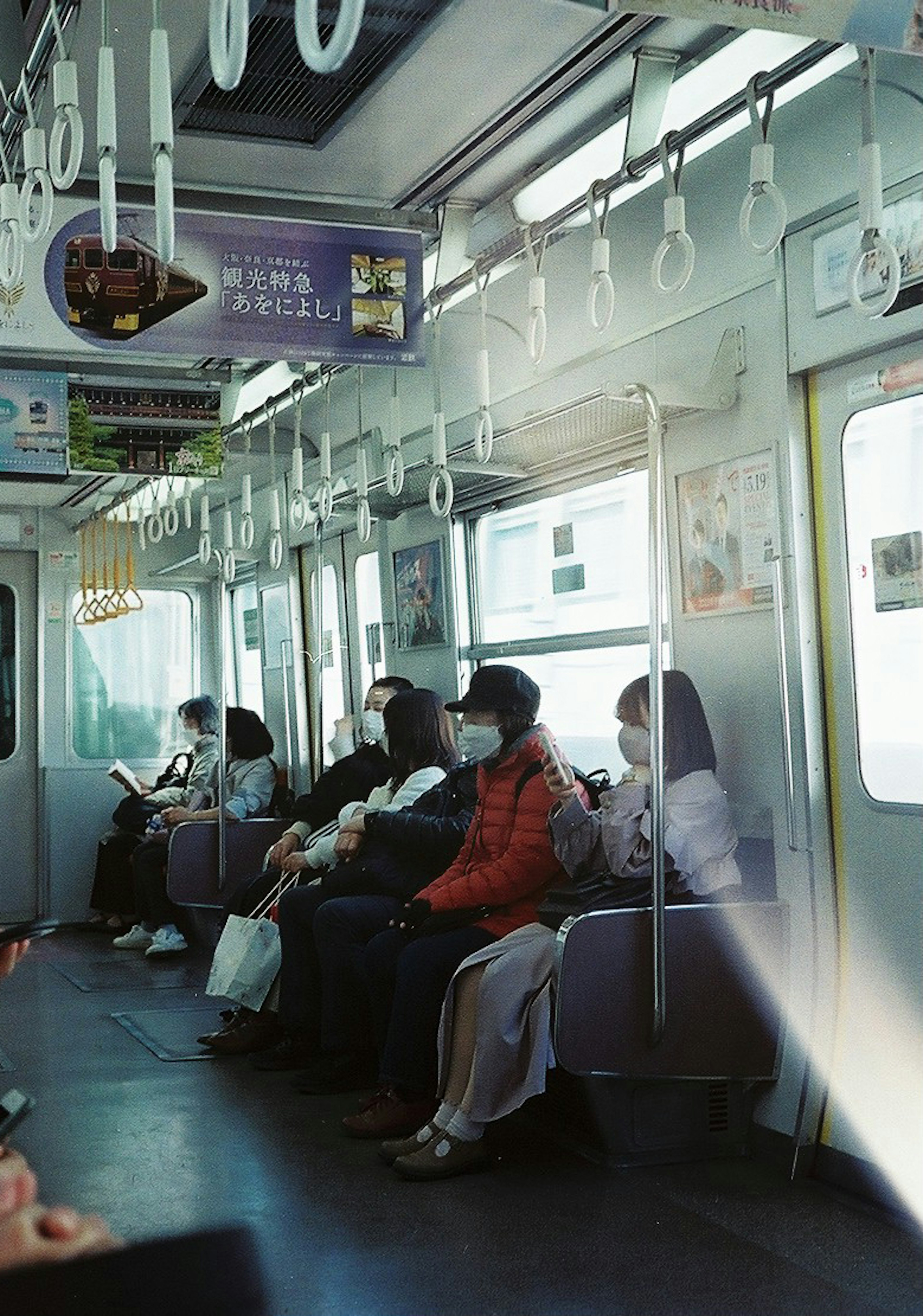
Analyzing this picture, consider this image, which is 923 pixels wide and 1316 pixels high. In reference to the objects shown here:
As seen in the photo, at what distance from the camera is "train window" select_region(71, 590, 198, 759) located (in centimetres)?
970

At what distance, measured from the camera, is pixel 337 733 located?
24.8 feet

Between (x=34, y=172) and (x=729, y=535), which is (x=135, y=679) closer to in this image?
(x=729, y=535)

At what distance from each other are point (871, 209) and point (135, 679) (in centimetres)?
753

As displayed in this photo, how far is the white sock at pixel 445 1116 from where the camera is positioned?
4176 mm

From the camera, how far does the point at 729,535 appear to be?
448cm

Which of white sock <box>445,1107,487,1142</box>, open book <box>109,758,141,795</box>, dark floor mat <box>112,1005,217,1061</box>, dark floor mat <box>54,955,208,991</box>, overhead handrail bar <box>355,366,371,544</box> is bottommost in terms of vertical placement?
dark floor mat <box>54,955,208,991</box>

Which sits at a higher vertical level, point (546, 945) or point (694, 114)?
point (694, 114)

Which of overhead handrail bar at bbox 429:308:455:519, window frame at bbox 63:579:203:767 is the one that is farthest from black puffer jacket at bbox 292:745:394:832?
window frame at bbox 63:579:203:767

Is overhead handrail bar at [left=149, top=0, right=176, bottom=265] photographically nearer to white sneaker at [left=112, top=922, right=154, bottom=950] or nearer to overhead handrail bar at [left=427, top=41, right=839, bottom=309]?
overhead handrail bar at [left=427, top=41, right=839, bottom=309]

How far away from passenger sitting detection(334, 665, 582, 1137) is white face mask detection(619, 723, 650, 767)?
0.25 meters

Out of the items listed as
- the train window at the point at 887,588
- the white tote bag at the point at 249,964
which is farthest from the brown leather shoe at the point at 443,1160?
the white tote bag at the point at 249,964

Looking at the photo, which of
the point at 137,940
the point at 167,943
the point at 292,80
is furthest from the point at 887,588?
the point at 137,940

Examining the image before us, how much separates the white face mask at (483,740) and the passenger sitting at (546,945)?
0.42 meters

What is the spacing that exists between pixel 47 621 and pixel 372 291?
18.6 ft
